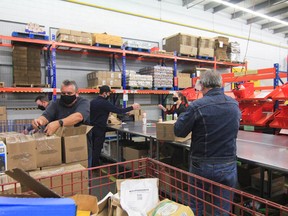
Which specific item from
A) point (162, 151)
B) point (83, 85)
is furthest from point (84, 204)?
point (83, 85)

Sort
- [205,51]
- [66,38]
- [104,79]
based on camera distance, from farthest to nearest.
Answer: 1. [205,51]
2. [104,79]
3. [66,38]

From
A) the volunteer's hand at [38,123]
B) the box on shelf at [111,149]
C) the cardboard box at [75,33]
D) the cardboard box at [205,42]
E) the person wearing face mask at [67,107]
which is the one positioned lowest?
the box on shelf at [111,149]

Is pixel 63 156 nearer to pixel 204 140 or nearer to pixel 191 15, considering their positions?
pixel 204 140

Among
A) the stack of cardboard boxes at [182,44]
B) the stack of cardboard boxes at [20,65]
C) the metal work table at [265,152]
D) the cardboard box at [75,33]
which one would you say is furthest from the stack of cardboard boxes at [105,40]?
the metal work table at [265,152]

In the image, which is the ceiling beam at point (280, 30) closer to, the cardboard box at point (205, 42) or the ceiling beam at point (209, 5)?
the ceiling beam at point (209, 5)

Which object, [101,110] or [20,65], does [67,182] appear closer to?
[101,110]

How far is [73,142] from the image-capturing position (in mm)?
2379

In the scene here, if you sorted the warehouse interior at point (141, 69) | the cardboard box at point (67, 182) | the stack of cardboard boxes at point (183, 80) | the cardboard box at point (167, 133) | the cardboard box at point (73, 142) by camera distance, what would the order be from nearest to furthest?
the cardboard box at point (67, 182) → the cardboard box at point (73, 142) → the cardboard box at point (167, 133) → the warehouse interior at point (141, 69) → the stack of cardboard boxes at point (183, 80)

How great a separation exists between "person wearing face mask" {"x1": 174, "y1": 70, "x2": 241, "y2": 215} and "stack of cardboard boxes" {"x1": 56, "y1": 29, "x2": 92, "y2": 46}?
14.9 feet

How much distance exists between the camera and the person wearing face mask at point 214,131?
202 centimetres

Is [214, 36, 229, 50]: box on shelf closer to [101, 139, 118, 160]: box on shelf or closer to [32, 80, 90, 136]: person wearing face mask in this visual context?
[101, 139, 118, 160]: box on shelf

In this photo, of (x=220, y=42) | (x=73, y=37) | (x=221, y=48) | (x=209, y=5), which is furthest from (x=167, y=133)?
(x=209, y=5)

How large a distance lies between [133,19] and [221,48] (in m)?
3.29

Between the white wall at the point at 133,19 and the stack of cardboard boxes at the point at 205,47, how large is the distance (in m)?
1.06
